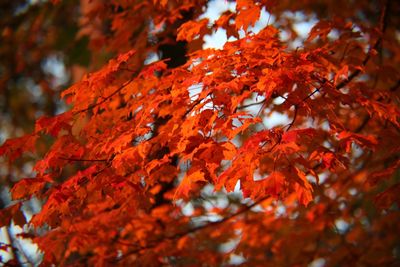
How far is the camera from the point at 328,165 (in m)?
2.20

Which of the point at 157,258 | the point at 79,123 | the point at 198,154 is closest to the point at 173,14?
the point at 79,123

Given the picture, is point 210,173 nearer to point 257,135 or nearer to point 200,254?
point 257,135

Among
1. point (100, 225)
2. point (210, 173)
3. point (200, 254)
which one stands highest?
point (210, 173)

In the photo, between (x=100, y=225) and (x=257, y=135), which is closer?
(x=257, y=135)

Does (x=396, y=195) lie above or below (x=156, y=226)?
above

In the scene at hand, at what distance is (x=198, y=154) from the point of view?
2107 mm

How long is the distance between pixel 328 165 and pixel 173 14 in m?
1.75

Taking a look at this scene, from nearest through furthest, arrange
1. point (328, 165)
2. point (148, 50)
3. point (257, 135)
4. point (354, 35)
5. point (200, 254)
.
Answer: point (257, 135) → point (328, 165) → point (354, 35) → point (148, 50) → point (200, 254)

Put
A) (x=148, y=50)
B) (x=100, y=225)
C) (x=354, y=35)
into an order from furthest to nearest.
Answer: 1. (x=148, y=50)
2. (x=100, y=225)
3. (x=354, y=35)

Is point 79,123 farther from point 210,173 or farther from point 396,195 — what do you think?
point 396,195

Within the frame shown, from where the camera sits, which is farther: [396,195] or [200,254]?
[200,254]

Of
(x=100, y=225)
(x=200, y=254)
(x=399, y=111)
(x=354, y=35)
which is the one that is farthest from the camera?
(x=200, y=254)

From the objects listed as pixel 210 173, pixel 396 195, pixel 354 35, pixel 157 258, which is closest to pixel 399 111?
pixel 396 195

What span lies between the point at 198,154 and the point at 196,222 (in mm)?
2042
